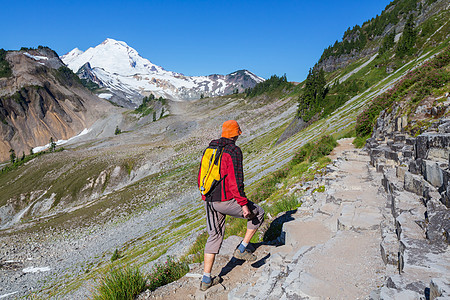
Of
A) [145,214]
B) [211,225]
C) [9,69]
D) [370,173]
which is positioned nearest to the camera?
[211,225]

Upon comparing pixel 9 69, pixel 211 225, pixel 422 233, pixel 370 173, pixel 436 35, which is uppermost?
pixel 9 69

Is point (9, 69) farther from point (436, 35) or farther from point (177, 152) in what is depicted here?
point (436, 35)

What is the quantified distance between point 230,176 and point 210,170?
1.33 ft

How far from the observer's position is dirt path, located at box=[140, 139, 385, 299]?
13.1 ft

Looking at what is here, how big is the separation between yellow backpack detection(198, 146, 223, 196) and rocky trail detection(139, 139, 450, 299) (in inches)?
76.1

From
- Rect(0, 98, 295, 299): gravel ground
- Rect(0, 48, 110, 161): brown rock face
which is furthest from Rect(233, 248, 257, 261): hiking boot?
Rect(0, 48, 110, 161): brown rock face

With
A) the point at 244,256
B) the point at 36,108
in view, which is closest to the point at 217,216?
the point at 244,256

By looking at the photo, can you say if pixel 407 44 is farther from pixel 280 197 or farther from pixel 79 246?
pixel 79 246

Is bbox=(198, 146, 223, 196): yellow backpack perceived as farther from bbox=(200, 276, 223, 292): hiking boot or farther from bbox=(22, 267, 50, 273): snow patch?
bbox=(22, 267, 50, 273): snow patch

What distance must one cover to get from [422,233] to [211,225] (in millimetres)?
3683

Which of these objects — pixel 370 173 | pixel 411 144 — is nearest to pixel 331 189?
pixel 370 173

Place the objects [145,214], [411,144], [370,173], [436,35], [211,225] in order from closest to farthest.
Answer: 1. [211,225]
2. [411,144]
3. [370,173]
4. [145,214]
5. [436,35]

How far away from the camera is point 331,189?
9.59m

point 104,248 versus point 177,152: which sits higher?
point 177,152
